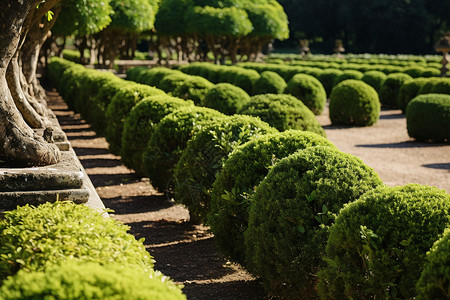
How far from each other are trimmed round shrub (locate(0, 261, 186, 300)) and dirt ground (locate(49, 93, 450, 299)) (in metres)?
3.36

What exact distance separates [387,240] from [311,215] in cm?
100

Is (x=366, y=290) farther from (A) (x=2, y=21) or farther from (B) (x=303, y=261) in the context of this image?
(A) (x=2, y=21)

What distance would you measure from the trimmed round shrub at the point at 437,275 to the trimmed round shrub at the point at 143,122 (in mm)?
7098

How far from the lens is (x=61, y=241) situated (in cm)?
329

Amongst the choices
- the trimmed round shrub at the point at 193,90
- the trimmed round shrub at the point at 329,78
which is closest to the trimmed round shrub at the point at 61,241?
the trimmed round shrub at the point at 193,90

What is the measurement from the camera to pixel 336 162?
5.07 meters

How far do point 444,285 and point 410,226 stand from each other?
0.91 m

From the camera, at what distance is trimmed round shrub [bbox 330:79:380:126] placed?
1942 cm

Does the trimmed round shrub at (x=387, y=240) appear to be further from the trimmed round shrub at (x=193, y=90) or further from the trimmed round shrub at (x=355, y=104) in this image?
the trimmed round shrub at (x=355, y=104)

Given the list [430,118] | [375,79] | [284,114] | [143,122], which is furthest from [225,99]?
[375,79]

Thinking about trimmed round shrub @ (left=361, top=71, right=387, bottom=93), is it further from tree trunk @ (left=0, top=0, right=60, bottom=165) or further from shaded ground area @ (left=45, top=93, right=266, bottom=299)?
tree trunk @ (left=0, top=0, right=60, bottom=165)

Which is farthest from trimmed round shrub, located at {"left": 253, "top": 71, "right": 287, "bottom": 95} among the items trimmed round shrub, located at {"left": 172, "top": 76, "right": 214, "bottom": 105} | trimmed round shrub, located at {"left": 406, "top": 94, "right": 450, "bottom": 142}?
trimmed round shrub, located at {"left": 406, "top": 94, "right": 450, "bottom": 142}

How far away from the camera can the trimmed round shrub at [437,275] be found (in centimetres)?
304

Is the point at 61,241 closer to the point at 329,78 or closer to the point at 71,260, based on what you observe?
the point at 71,260
